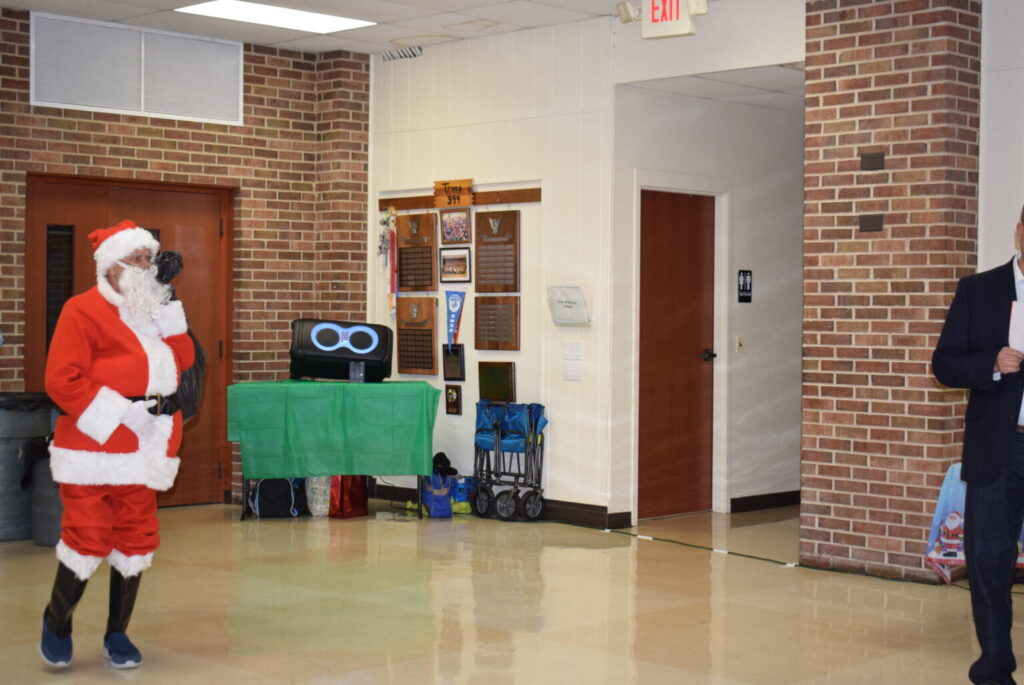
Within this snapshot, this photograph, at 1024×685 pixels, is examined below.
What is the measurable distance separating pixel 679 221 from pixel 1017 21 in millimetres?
2717

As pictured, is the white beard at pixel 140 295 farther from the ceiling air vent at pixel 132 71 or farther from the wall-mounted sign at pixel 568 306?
the ceiling air vent at pixel 132 71

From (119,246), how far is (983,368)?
3.02m

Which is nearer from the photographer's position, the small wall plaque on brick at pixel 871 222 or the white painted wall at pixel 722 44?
the small wall plaque on brick at pixel 871 222

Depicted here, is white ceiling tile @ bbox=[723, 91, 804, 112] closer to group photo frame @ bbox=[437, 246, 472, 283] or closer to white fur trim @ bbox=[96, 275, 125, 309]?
group photo frame @ bbox=[437, 246, 472, 283]

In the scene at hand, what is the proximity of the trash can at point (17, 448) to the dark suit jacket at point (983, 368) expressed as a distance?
5.08m

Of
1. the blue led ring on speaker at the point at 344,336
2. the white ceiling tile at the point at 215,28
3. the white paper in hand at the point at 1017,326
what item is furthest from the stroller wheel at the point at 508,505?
the white paper in hand at the point at 1017,326

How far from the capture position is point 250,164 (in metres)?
8.98

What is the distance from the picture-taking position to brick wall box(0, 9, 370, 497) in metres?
8.52

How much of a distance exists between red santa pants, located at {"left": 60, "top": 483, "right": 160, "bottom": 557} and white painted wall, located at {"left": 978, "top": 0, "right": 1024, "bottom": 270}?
13.5ft

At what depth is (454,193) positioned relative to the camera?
345 inches

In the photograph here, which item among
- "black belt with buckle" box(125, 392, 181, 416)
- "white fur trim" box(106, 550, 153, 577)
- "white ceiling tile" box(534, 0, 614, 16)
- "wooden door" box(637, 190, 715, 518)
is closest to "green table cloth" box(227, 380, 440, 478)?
"wooden door" box(637, 190, 715, 518)

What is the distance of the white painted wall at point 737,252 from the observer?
26.5ft

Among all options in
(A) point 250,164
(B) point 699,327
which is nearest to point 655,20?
(B) point 699,327

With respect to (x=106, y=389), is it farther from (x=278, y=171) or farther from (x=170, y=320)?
(x=278, y=171)
